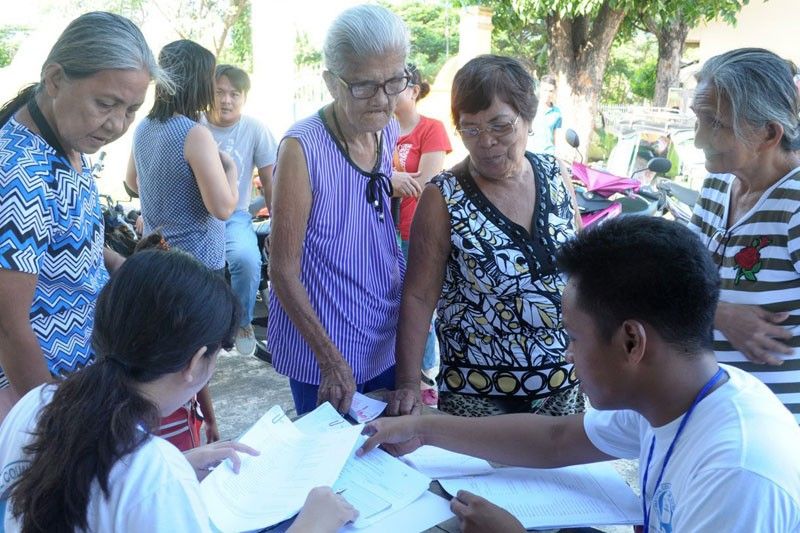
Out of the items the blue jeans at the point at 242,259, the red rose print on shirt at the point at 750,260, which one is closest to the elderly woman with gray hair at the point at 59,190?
the red rose print on shirt at the point at 750,260

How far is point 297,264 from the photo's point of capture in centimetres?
173

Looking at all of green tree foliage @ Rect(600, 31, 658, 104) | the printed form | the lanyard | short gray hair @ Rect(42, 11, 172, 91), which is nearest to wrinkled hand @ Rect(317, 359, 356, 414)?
the printed form

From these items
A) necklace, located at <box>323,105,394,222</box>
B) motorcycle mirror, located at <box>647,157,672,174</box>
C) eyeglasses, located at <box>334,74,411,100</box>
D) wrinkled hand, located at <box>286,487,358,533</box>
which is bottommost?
wrinkled hand, located at <box>286,487,358,533</box>

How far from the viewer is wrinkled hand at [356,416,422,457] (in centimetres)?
153

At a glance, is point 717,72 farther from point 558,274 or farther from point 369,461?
point 369,461

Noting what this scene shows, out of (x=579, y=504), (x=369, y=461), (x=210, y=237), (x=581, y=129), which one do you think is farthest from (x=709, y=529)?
(x=581, y=129)

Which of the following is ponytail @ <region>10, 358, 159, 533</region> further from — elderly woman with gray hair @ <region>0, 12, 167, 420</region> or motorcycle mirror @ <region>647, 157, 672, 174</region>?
motorcycle mirror @ <region>647, 157, 672, 174</region>

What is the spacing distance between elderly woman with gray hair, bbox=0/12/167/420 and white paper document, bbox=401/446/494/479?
831 millimetres

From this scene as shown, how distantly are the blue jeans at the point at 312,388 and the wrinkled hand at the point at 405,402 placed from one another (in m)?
0.20

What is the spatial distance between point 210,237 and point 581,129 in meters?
7.97

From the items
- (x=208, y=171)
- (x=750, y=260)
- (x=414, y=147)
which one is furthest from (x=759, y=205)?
(x=414, y=147)

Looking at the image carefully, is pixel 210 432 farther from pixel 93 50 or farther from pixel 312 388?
pixel 93 50

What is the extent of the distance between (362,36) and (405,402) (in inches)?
36.0

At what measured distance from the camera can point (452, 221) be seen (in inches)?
70.1
